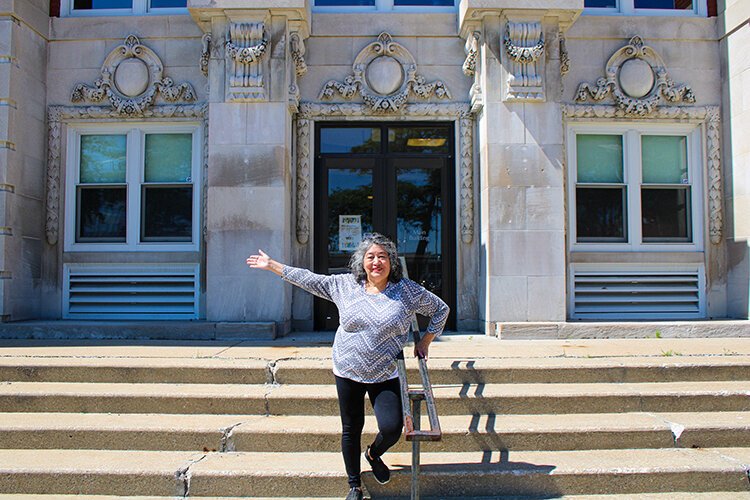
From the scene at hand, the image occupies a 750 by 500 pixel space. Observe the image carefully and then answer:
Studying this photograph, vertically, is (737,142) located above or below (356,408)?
above

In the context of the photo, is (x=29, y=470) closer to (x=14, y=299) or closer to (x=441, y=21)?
(x=14, y=299)

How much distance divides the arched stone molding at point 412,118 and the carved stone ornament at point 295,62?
0.33m

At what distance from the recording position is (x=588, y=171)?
9180 mm

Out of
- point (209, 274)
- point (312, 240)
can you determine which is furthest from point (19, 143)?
point (312, 240)

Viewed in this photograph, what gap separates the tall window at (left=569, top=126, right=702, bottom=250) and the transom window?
2.80 metres

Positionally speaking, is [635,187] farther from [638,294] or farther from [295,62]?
[295,62]

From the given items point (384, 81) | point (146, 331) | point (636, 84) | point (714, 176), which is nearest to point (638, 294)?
point (714, 176)

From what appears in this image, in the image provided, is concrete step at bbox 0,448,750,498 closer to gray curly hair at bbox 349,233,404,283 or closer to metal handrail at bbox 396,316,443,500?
metal handrail at bbox 396,316,443,500

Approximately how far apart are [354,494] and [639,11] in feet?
28.1

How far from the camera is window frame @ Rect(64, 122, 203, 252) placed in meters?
9.03

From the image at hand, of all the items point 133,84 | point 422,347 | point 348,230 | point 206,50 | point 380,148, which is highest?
point 206,50

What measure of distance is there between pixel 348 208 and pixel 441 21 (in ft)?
10.1

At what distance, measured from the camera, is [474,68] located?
8.59 metres

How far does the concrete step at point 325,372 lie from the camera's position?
5.95 meters
